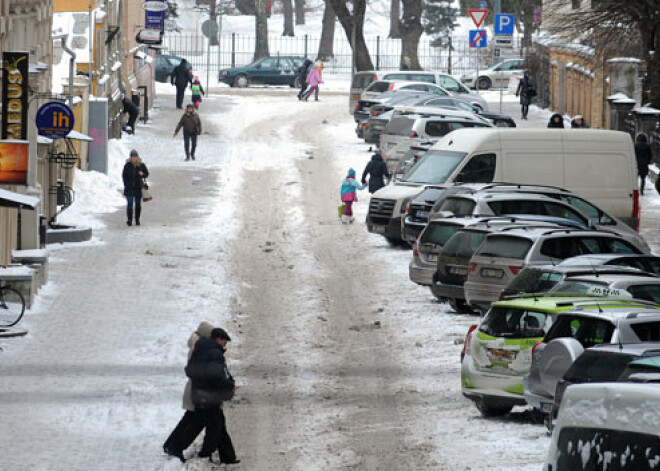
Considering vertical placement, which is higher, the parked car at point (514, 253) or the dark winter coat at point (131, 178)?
the dark winter coat at point (131, 178)

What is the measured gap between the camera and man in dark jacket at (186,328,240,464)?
14078mm

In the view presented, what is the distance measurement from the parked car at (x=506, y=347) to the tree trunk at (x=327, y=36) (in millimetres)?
66017

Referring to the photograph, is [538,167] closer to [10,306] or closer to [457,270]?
[457,270]

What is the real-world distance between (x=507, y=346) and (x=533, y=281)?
316 cm

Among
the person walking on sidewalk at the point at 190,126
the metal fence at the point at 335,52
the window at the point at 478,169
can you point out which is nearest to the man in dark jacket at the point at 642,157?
the window at the point at 478,169

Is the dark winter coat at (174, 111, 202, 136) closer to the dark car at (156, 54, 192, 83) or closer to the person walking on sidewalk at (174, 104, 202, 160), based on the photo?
the person walking on sidewalk at (174, 104, 202, 160)

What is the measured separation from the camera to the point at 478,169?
28219 mm

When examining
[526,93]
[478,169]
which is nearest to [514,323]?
[478,169]

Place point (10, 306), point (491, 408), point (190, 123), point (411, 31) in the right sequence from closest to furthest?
point (491, 408)
point (10, 306)
point (190, 123)
point (411, 31)

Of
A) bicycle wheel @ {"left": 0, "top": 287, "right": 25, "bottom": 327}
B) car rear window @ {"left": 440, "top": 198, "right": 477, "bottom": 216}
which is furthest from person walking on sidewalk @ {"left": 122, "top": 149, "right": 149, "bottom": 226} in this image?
bicycle wheel @ {"left": 0, "top": 287, "right": 25, "bottom": 327}

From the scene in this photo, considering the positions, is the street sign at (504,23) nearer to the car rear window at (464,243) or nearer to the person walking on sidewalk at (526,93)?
the person walking on sidewalk at (526,93)

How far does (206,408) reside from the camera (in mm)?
14258

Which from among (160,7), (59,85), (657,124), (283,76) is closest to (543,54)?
(283,76)

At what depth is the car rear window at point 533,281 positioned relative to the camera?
699 inches
